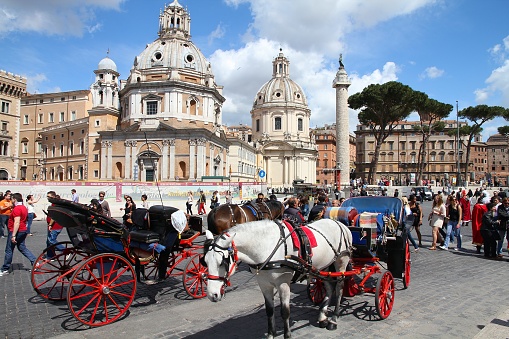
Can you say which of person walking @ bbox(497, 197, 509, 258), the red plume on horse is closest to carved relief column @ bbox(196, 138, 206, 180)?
the red plume on horse

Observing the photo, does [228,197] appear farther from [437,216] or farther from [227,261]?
[227,261]

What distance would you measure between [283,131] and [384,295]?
213 feet

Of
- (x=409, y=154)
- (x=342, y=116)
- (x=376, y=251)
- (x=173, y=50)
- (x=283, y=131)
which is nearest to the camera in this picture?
(x=376, y=251)

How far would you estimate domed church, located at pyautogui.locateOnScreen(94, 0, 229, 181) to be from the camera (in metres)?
42.6

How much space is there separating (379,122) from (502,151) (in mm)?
62340

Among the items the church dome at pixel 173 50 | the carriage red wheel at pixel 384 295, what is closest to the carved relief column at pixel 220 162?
the church dome at pixel 173 50

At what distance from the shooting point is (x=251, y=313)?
573cm

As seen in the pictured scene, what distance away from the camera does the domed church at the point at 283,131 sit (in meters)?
67.9

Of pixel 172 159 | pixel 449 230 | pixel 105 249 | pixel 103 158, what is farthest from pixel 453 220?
pixel 103 158

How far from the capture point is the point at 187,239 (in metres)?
6.56

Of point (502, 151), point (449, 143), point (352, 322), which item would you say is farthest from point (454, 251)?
point (502, 151)

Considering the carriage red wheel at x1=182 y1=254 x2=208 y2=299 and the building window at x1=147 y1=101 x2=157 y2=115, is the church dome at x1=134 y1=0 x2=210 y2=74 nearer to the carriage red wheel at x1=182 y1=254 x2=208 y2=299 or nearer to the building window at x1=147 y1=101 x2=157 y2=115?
the building window at x1=147 y1=101 x2=157 y2=115

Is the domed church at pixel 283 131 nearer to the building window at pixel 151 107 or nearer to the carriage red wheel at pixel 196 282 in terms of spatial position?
the building window at pixel 151 107

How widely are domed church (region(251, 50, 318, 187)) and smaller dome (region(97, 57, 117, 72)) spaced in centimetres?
→ 2628
